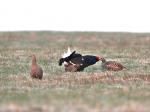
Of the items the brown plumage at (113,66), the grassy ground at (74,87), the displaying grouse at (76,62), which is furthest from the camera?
the brown plumage at (113,66)

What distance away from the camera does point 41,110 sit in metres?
16.2

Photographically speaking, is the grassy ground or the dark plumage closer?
the grassy ground

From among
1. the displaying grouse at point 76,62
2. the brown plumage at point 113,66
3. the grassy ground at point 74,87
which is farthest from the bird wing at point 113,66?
the displaying grouse at point 76,62

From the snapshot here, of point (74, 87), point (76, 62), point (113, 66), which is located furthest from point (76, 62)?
point (74, 87)

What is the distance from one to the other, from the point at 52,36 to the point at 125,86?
184ft

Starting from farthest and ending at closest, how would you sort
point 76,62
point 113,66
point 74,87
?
point 113,66 → point 76,62 → point 74,87

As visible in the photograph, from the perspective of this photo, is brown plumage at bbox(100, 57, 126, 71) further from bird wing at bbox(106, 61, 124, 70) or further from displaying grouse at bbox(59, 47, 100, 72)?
displaying grouse at bbox(59, 47, 100, 72)

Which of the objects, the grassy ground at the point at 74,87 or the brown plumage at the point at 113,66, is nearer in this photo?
the grassy ground at the point at 74,87

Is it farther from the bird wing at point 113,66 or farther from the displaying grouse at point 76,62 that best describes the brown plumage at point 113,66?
the displaying grouse at point 76,62

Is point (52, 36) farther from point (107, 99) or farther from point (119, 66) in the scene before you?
point (107, 99)

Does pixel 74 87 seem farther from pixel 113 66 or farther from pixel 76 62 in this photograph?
pixel 113 66

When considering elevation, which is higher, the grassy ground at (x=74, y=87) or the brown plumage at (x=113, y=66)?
the brown plumage at (x=113, y=66)

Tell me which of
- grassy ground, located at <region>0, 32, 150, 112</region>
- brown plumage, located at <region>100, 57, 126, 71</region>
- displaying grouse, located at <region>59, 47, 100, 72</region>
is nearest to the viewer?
grassy ground, located at <region>0, 32, 150, 112</region>

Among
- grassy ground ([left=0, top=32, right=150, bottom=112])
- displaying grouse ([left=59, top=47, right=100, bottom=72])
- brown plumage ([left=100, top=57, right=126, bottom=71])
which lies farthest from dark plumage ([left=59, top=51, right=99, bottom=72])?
brown plumage ([left=100, top=57, right=126, bottom=71])
